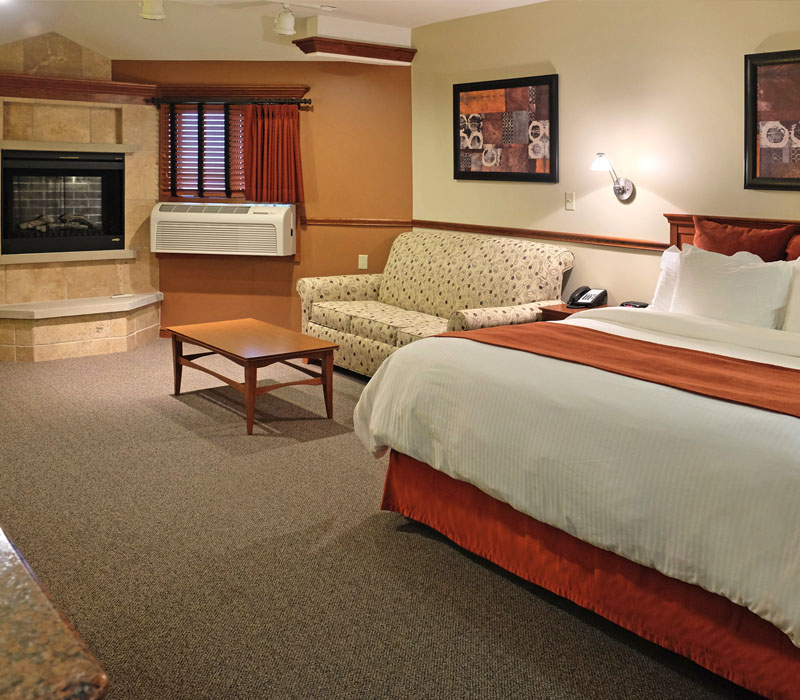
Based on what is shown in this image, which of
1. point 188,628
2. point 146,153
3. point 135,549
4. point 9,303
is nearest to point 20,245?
point 9,303

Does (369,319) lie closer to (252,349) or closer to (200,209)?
(252,349)

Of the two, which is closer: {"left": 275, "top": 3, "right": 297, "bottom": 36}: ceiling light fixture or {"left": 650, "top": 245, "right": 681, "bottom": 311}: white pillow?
{"left": 650, "top": 245, "right": 681, "bottom": 311}: white pillow

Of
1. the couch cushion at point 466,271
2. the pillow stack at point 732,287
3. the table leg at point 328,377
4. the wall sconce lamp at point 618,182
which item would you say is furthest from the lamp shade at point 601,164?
the table leg at point 328,377

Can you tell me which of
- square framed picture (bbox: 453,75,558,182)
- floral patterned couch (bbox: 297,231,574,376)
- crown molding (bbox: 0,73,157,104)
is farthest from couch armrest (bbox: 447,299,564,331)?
crown molding (bbox: 0,73,157,104)

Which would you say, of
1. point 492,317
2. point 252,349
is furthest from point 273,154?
point 492,317

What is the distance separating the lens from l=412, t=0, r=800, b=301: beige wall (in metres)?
4.45

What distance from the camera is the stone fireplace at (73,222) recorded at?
6.26 m

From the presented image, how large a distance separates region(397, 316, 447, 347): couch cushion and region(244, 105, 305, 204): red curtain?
2.06 metres

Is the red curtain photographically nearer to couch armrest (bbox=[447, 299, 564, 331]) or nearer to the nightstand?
couch armrest (bbox=[447, 299, 564, 331])

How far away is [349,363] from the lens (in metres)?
5.77

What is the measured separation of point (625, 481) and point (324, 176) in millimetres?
4959

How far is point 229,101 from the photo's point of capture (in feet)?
22.2

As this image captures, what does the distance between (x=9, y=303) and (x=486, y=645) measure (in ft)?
17.2

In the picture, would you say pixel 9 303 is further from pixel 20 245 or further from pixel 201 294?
pixel 201 294
